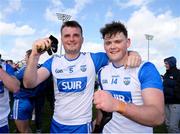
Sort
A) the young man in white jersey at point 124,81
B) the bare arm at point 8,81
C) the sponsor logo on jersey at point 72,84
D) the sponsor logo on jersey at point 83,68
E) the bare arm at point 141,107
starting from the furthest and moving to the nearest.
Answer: the sponsor logo on jersey at point 83,68 < the sponsor logo on jersey at point 72,84 < the bare arm at point 8,81 < the young man in white jersey at point 124,81 < the bare arm at point 141,107

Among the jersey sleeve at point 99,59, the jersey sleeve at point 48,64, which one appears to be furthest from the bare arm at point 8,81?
the jersey sleeve at point 99,59

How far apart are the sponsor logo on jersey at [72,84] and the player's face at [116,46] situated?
0.95 meters

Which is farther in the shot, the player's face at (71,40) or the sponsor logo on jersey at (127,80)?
the player's face at (71,40)

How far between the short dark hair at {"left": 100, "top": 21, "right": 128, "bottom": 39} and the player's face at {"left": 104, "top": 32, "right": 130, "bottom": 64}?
4 cm

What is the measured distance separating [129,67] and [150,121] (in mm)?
1149

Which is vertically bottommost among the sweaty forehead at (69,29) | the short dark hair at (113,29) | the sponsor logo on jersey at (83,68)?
the sponsor logo on jersey at (83,68)

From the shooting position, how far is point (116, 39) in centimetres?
375

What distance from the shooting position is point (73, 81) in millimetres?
4660

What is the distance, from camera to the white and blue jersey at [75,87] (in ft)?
15.2

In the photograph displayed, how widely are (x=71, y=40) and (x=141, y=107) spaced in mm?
2238

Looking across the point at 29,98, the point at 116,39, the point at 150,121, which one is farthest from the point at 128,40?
the point at 29,98

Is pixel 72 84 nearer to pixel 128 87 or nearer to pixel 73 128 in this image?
pixel 73 128

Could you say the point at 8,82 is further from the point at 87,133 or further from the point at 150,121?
the point at 150,121

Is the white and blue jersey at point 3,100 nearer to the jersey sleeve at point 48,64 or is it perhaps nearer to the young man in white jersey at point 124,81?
the jersey sleeve at point 48,64
